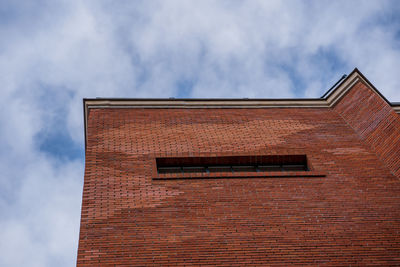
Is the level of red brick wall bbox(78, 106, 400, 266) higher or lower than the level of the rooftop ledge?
lower

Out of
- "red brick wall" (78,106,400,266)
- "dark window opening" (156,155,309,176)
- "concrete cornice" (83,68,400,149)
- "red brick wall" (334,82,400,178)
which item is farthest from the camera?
"concrete cornice" (83,68,400,149)

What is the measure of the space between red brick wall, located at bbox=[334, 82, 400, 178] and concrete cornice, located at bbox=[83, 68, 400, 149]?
234 mm

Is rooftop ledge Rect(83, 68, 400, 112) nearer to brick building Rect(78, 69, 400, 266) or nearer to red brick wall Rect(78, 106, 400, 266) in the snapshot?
brick building Rect(78, 69, 400, 266)

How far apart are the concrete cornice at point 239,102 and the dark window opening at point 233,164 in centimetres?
259

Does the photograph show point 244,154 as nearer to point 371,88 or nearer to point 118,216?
point 118,216

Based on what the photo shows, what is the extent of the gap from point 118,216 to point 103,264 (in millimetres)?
1197

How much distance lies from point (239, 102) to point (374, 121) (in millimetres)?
3707

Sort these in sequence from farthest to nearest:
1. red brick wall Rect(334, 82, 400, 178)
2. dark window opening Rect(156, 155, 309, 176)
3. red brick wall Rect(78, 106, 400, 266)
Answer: red brick wall Rect(334, 82, 400, 178) < dark window opening Rect(156, 155, 309, 176) < red brick wall Rect(78, 106, 400, 266)

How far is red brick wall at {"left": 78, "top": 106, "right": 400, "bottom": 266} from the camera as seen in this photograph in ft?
27.5

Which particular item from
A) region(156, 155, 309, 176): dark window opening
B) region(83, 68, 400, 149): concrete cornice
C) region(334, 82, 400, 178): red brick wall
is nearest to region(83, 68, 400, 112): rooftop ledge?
region(83, 68, 400, 149): concrete cornice

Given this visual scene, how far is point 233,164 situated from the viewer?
36.7ft

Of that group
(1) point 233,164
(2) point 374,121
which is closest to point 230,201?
(1) point 233,164

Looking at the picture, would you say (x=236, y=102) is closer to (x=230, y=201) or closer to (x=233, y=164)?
(x=233, y=164)

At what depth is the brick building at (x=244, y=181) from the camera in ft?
27.7
